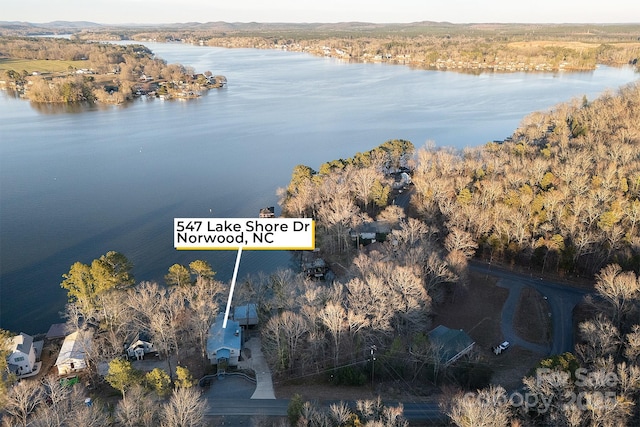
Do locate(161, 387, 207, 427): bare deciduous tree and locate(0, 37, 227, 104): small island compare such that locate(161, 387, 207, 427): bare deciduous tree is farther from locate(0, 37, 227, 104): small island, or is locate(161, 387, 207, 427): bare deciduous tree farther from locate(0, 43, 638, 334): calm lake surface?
locate(0, 37, 227, 104): small island

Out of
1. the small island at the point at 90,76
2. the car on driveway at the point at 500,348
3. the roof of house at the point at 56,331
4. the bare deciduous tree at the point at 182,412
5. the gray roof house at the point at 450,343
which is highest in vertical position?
the small island at the point at 90,76

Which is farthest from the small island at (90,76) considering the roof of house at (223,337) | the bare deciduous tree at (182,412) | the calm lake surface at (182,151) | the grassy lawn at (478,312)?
the bare deciduous tree at (182,412)

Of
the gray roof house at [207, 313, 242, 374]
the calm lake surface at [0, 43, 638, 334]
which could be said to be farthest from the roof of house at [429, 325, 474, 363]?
the calm lake surface at [0, 43, 638, 334]

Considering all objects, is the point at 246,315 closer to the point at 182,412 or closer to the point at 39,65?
the point at 182,412

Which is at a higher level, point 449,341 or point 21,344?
point 449,341

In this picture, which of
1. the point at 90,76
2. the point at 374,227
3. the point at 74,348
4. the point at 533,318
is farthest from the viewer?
the point at 90,76

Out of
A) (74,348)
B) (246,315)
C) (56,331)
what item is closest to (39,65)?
(56,331)

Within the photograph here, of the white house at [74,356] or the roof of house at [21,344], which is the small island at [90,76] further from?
the white house at [74,356]
